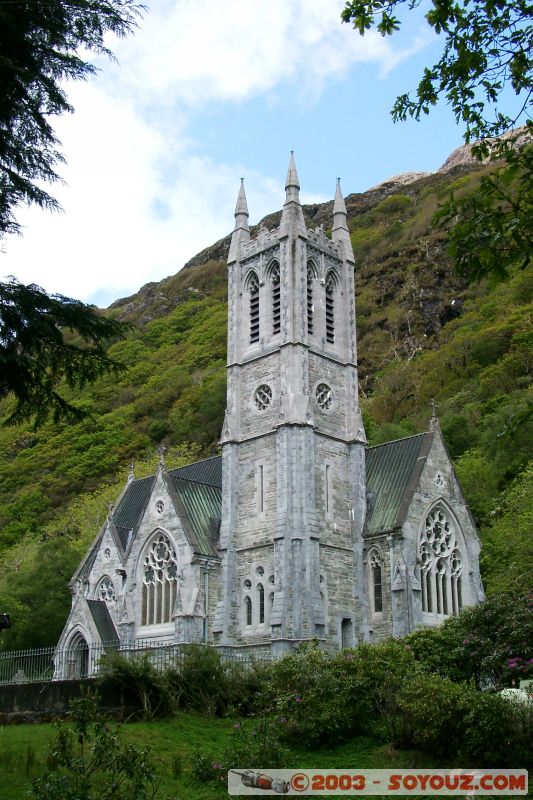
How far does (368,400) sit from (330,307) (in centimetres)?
3371

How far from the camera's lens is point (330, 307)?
135ft

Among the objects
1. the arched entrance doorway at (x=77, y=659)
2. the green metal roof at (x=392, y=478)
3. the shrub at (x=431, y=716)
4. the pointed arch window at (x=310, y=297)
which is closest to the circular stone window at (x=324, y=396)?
the pointed arch window at (x=310, y=297)

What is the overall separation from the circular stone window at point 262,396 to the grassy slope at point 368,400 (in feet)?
33.5

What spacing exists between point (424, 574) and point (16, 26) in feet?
87.8

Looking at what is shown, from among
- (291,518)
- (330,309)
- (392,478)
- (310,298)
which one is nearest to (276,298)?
(310,298)

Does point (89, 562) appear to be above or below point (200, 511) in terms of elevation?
below

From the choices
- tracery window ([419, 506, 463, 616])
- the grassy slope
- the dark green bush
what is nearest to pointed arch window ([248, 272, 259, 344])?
tracery window ([419, 506, 463, 616])

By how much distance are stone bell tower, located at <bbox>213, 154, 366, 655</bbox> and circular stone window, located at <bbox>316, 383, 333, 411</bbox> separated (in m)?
0.04

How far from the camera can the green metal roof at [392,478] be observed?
36.0m

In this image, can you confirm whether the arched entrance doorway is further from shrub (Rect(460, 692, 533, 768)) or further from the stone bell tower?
shrub (Rect(460, 692, 533, 768))

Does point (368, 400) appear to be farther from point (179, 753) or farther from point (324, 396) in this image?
point (179, 753)

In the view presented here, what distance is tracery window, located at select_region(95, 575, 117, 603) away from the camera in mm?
40188

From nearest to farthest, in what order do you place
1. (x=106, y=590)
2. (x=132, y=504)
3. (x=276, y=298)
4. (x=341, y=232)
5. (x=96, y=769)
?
1. (x=96, y=769)
2. (x=276, y=298)
3. (x=106, y=590)
4. (x=341, y=232)
5. (x=132, y=504)

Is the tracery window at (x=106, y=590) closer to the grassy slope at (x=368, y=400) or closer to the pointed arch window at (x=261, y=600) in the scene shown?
the grassy slope at (x=368, y=400)
